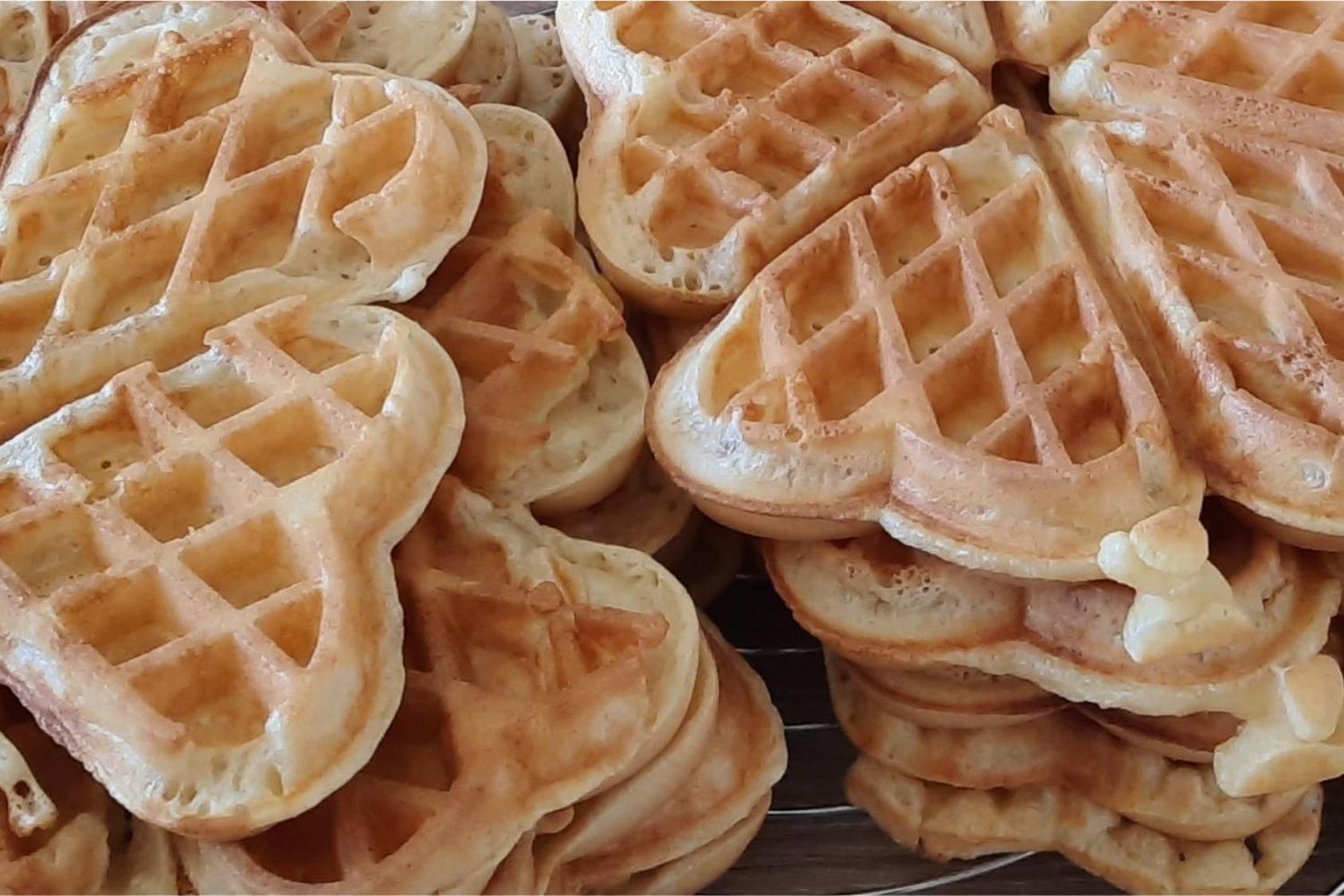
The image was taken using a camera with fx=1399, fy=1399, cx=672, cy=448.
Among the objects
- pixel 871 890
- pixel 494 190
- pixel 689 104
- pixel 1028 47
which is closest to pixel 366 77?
pixel 494 190

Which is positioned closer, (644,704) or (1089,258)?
(644,704)

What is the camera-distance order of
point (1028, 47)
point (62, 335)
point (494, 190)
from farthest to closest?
point (1028, 47)
point (494, 190)
point (62, 335)

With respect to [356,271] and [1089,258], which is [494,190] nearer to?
[356,271]

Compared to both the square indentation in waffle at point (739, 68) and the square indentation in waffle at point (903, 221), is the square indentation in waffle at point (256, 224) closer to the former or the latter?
the square indentation in waffle at point (739, 68)

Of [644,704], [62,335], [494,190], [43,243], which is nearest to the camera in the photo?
[644,704]

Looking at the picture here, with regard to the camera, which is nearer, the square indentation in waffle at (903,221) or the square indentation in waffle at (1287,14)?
the square indentation in waffle at (903,221)

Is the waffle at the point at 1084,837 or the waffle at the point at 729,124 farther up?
the waffle at the point at 729,124

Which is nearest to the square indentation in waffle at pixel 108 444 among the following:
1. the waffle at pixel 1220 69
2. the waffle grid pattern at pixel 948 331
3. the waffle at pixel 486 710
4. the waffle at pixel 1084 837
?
the waffle at pixel 486 710

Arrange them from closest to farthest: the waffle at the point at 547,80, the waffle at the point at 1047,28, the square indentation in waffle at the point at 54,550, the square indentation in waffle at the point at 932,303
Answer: the square indentation in waffle at the point at 54,550
the square indentation in waffle at the point at 932,303
the waffle at the point at 1047,28
the waffle at the point at 547,80

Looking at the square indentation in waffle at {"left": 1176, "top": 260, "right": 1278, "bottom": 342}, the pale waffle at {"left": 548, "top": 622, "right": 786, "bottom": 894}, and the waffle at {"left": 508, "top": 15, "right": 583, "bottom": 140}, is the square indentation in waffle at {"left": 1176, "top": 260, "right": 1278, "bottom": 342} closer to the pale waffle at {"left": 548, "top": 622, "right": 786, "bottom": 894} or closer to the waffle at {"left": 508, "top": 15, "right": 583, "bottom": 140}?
the pale waffle at {"left": 548, "top": 622, "right": 786, "bottom": 894}
